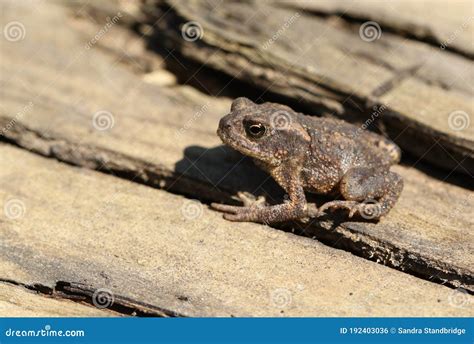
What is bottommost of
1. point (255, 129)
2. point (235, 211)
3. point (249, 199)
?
point (235, 211)

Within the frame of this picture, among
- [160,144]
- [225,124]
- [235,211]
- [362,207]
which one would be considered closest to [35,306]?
[235,211]

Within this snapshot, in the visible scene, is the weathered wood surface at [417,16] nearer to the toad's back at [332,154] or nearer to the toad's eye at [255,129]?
the toad's back at [332,154]

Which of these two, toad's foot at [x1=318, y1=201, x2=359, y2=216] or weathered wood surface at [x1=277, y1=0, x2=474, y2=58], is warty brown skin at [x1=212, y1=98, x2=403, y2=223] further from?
weathered wood surface at [x1=277, y1=0, x2=474, y2=58]

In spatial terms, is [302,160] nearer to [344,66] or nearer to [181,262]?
[181,262]

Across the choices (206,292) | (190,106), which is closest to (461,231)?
(206,292)

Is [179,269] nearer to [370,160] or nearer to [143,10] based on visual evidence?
[370,160]

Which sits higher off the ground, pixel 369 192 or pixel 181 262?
pixel 369 192

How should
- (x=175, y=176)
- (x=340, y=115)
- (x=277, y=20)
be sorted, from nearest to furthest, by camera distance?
(x=175, y=176) < (x=340, y=115) < (x=277, y=20)
